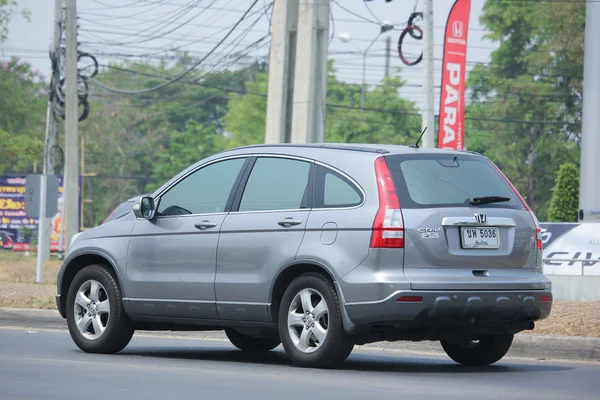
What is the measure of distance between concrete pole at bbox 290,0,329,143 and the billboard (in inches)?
1233

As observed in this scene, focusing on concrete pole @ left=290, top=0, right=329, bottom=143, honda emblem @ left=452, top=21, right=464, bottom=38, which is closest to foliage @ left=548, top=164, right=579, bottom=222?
honda emblem @ left=452, top=21, right=464, bottom=38

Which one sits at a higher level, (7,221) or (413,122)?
(413,122)

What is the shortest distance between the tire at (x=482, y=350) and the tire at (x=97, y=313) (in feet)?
8.91

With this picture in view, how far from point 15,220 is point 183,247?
140 feet

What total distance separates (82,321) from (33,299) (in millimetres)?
4786

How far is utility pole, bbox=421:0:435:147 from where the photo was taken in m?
29.1

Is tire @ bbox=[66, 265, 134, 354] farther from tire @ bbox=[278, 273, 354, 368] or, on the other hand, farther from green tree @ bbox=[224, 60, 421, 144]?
green tree @ bbox=[224, 60, 421, 144]

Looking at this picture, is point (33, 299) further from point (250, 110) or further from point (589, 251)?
point (250, 110)

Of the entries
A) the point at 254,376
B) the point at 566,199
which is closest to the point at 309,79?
the point at 254,376

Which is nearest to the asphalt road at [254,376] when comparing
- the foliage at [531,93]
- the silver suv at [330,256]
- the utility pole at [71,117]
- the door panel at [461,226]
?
the silver suv at [330,256]

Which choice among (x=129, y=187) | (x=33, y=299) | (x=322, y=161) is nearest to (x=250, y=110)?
(x=129, y=187)

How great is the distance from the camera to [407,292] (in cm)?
915

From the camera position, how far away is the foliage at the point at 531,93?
2761 inches

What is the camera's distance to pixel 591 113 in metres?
22.1
